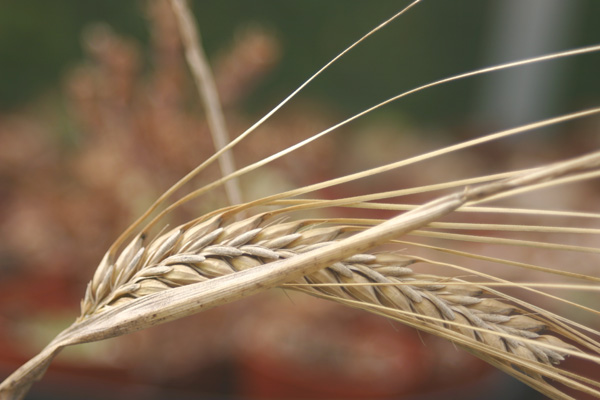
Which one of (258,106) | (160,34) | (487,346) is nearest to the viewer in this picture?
(487,346)

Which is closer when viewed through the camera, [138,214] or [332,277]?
[332,277]

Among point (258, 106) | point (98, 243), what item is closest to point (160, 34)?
point (98, 243)

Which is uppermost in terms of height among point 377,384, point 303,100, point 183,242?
point 303,100

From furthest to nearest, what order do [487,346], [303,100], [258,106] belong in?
[258,106] → [303,100] → [487,346]

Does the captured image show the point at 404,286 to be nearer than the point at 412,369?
Yes

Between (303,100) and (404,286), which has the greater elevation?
(303,100)

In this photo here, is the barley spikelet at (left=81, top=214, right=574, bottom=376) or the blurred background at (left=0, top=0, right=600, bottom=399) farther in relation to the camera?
the blurred background at (left=0, top=0, right=600, bottom=399)

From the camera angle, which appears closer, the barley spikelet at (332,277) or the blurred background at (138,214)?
the barley spikelet at (332,277)

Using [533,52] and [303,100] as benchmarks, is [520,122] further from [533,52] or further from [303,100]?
[303,100]

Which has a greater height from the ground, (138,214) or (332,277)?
(138,214)
